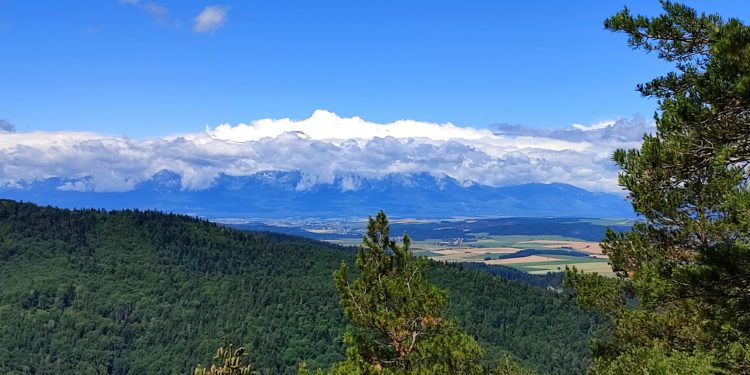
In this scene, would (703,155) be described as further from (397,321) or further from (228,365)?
(228,365)

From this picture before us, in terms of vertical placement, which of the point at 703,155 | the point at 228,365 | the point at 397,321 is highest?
the point at 703,155

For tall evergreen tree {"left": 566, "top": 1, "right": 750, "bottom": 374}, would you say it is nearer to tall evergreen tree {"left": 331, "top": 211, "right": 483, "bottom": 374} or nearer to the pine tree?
tall evergreen tree {"left": 331, "top": 211, "right": 483, "bottom": 374}

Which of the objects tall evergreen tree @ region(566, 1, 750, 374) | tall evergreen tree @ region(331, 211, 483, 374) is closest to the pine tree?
tall evergreen tree @ region(331, 211, 483, 374)

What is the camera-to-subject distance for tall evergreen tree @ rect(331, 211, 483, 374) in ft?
76.3

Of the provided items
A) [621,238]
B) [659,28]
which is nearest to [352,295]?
[621,238]

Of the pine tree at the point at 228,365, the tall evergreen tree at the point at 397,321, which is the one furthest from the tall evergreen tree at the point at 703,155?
the pine tree at the point at 228,365

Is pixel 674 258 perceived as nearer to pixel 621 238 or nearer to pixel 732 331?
pixel 621 238

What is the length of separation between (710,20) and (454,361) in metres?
16.7

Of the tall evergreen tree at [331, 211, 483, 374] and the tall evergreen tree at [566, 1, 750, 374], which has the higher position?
the tall evergreen tree at [566, 1, 750, 374]

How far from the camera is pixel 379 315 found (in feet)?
75.9

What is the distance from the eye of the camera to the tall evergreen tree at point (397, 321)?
23250 millimetres

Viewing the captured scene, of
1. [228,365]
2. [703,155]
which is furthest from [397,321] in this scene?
A: [703,155]

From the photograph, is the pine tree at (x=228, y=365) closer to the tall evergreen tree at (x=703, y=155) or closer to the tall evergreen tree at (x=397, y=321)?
the tall evergreen tree at (x=397, y=321)

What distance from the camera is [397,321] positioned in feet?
76.0
